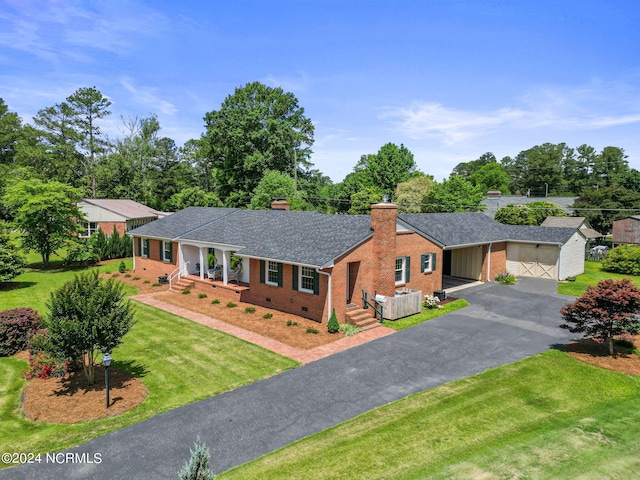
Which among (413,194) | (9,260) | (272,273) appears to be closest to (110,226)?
(9,260)

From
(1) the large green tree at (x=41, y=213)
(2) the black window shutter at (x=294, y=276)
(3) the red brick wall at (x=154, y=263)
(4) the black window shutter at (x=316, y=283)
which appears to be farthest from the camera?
(1) the large green tree at (x=41, y=213)

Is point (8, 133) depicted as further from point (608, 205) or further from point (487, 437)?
point (608, 205)

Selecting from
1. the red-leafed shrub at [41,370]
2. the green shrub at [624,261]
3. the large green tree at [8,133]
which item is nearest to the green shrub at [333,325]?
the red-leafed shrub at [41,370]

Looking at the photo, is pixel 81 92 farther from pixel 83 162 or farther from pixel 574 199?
pixel 574 199

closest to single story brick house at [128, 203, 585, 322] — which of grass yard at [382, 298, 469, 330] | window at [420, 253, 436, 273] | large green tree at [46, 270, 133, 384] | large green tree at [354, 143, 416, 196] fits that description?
window at [420, 253, 436, 273]

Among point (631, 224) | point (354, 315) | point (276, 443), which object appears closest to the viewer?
point (276, 443)

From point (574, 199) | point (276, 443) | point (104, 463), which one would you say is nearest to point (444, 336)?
point (276, 443)

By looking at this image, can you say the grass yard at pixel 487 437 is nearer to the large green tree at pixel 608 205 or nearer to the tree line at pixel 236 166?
the tree line at pixel 236 166
